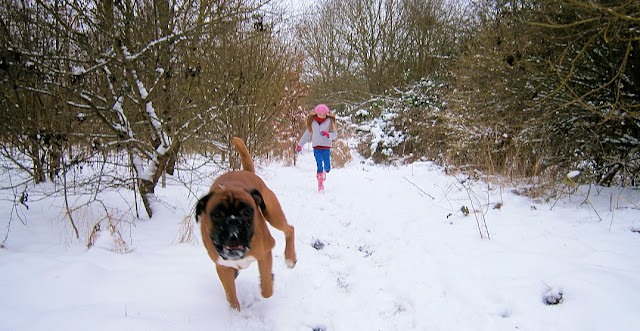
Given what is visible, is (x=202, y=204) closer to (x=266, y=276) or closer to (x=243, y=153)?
(x=266, y=276)

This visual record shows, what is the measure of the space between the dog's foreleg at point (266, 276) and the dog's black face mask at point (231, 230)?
1.24ft

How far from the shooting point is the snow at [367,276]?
2.15 metres

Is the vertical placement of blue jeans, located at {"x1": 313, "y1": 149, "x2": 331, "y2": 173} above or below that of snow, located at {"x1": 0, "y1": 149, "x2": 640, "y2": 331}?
above

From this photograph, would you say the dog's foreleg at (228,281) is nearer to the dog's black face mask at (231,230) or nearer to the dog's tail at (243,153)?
the dog's black face mask at (231,230)

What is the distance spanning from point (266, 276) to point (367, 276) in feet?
3.44

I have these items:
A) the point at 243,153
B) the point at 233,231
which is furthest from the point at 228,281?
the point at 243,153

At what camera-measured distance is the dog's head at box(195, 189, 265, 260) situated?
2.06 metres

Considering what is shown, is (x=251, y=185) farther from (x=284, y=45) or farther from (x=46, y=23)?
(x=284, y=45)

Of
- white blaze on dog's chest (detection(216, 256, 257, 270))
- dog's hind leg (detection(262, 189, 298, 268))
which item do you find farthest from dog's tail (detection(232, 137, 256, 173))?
white blaze on dog's chest (detection(216, 256, 257, 270))

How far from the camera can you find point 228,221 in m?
2.10

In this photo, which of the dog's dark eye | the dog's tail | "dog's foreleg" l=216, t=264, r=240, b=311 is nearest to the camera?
the dog's dark eye

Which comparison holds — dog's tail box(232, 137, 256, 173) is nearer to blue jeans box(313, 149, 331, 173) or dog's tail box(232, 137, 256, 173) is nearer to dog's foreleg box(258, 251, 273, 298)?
dog's foreleg box(258, 251, 273, 298)

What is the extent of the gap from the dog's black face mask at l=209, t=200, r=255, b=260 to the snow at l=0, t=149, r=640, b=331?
605 mm

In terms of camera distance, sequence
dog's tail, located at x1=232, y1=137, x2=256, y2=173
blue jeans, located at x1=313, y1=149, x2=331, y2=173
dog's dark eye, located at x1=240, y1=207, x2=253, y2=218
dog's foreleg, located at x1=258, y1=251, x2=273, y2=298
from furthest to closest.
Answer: blue jeans, located at x1=313, y1=149, x2=331, y2=173 < dog's tail, located at x1=232, y1=137, x2=256, y2=173 < dog's foreleg, located at x1=258, y1=251, x2=273, y2=298 < dog's dark eye, located at x1=240, y1=207, x2=253, y2=218
